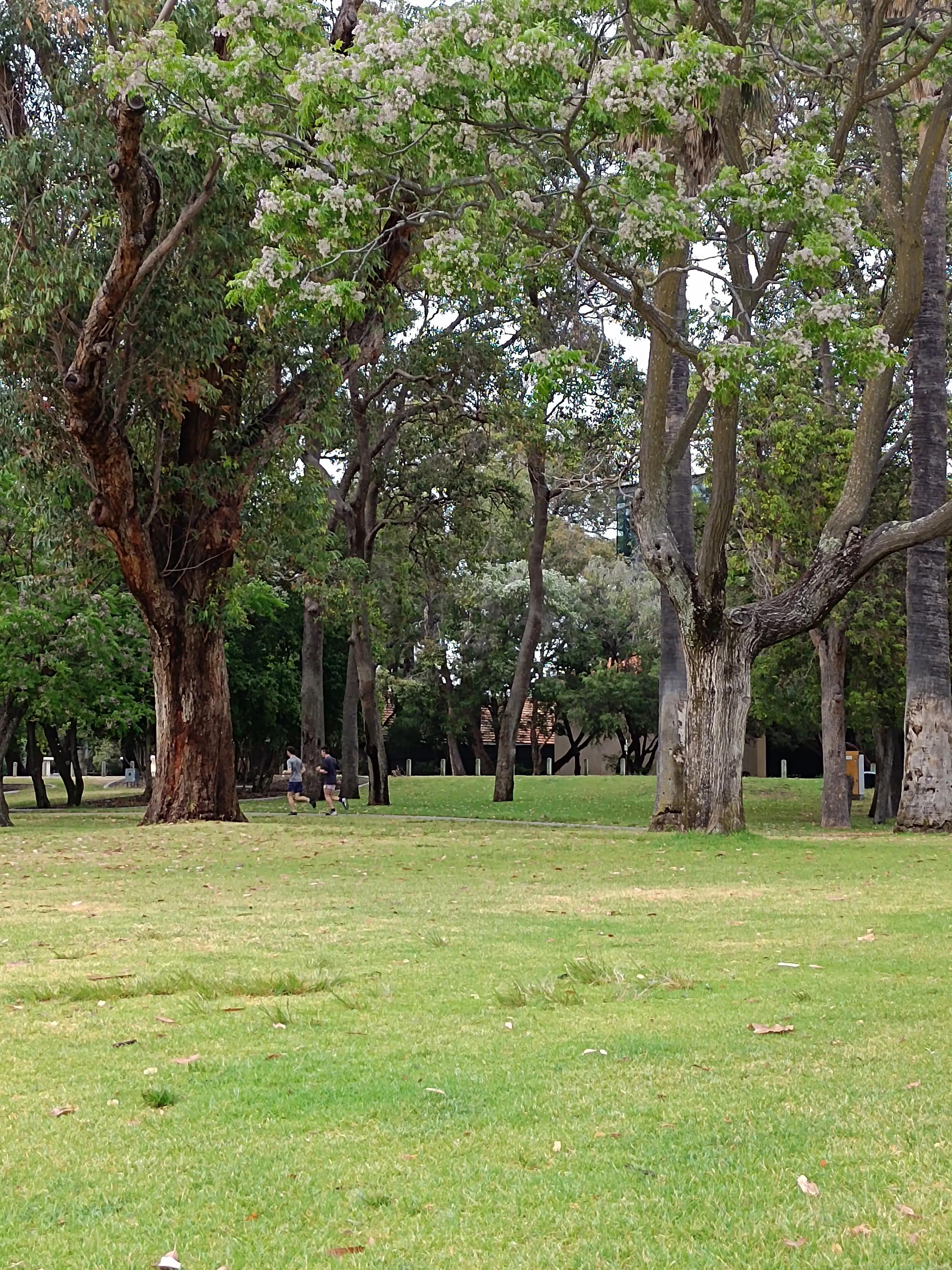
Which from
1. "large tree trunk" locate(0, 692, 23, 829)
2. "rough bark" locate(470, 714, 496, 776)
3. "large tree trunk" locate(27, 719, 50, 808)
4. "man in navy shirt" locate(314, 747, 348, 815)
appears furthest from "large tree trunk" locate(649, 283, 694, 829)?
"rough bark" locate(470, 714, 496, 776)

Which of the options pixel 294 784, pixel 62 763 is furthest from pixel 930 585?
pixel 62 763

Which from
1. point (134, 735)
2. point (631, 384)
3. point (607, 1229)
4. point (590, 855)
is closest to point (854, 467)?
point (590, 855)

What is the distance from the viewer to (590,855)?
1662 cm

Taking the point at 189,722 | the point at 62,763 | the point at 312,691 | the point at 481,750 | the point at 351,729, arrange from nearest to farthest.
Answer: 1. the point at 189,722
2. the point at 312,691
3. the point at 351,729
4. the point at 62,763
5. the point at 481,750

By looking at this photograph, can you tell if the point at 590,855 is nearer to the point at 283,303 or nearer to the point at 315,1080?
the point at 283,303

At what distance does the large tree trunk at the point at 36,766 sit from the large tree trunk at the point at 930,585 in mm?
26031

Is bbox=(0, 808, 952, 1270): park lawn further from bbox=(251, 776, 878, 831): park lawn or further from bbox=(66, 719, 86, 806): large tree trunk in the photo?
bbox=(66, 719, 86, 806): large tree trunk

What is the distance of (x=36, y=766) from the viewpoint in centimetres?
4253

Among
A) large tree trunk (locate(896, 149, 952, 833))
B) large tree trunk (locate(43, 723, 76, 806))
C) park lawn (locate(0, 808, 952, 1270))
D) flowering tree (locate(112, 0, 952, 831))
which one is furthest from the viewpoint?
large tree trunk (locate(43, 723, 76, 806))

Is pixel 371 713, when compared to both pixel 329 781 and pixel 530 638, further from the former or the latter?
pixel 530 638

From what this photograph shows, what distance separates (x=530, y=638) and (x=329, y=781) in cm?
600

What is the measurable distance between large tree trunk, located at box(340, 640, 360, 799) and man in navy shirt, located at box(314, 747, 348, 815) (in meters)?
1.48

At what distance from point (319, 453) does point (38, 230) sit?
10709 mm

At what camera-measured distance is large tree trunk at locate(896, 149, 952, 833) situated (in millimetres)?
20547
